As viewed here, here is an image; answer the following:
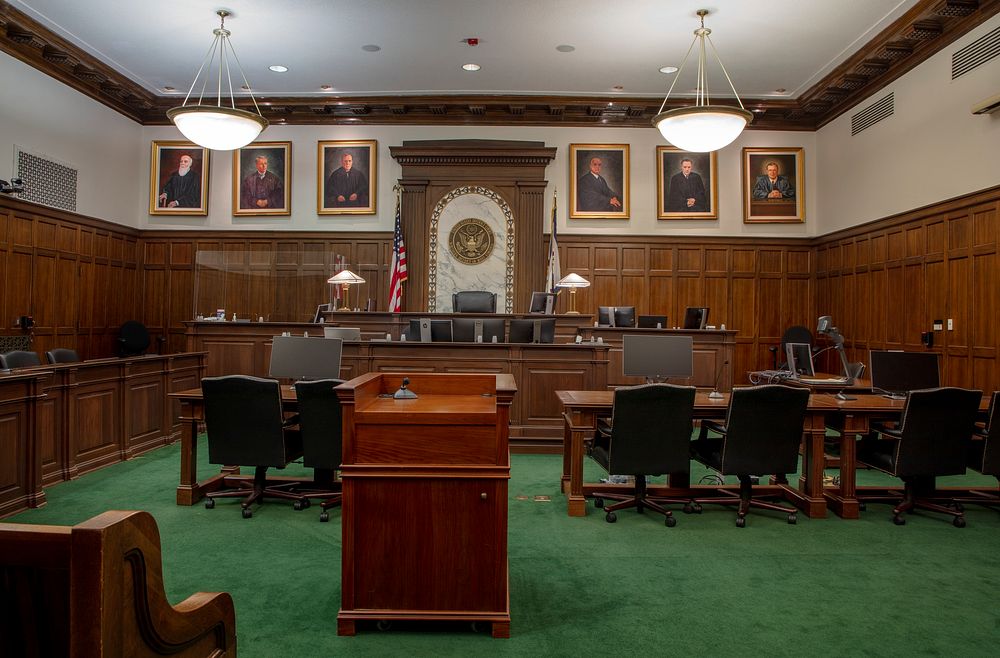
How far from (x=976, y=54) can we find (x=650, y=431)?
673cm

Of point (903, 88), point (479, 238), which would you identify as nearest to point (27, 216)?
point (479, 238)

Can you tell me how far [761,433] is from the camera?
4.36 m

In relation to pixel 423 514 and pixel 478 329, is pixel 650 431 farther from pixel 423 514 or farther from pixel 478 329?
pixel 478 329

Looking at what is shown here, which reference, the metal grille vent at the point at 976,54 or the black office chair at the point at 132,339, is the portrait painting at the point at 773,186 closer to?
the metal grille vent at the point at 976,54

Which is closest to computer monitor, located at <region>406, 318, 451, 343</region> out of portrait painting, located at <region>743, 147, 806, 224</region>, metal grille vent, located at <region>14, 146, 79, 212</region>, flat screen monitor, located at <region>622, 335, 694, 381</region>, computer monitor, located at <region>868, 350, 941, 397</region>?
flat screen monitor, located at <region>622, 335, 694, 381</region>

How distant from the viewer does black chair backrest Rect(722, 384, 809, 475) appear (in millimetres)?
4309

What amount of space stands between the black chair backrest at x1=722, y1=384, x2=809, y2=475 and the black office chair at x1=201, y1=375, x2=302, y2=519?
3.11 metres

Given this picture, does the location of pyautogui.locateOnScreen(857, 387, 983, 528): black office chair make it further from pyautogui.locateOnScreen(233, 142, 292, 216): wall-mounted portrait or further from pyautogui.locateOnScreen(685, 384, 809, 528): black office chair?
pyautogui.locateOnScreen(233, 142, 292, 216): wall-mounted portrait

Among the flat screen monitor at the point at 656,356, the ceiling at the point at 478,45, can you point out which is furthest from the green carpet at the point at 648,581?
the ceiling at the point at 478,45

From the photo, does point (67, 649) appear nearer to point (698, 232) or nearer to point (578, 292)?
point (578, 292)

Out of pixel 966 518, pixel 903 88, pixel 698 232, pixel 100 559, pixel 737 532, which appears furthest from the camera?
pixel 698 232

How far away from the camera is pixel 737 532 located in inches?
165

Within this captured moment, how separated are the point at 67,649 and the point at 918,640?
314 centimetres

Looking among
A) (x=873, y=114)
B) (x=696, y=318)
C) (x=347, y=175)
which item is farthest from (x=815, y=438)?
(x=347, y=175)
